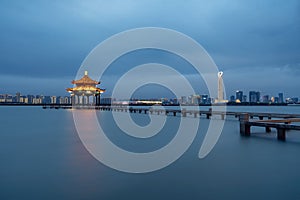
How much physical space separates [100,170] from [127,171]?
91 cm

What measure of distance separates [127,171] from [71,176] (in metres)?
1.76

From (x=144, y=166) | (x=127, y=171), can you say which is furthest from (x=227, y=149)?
(x=127, y=171)

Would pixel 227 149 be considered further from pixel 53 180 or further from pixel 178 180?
pixel 53 180

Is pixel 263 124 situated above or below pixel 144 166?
above

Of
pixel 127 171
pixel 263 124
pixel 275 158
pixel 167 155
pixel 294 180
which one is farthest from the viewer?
pixel 263 124

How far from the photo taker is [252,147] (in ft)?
41.5

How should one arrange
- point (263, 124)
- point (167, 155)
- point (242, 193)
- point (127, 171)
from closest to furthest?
point (242, 193) → point (127, 171) → point (167, 155) → point (263, 124)

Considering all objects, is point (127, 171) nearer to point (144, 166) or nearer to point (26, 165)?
point (144, 166)

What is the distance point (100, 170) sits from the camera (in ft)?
28.1

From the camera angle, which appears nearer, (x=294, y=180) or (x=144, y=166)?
(x=294, y=180)

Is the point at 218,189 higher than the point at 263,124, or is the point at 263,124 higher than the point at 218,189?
the point at 263,124

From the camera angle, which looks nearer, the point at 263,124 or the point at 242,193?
the point at 242,193

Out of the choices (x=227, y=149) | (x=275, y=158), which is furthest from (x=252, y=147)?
(x=275, y=158)

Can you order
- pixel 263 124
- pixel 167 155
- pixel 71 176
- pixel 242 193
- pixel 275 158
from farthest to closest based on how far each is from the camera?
pixel 263 124, pixel 167 155, pixel 275 158, pixel 71 176, pixel 242 193
